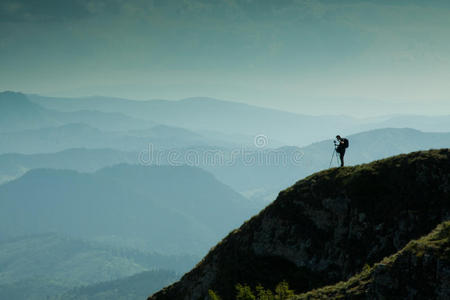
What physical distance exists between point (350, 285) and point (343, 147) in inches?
930

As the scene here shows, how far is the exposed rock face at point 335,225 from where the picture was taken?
3644cm

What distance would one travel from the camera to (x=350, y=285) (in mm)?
26297

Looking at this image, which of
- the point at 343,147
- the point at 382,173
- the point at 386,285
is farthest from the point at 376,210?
the point at 386,285

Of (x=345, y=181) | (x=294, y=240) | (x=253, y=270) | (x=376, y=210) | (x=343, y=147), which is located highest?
(x=343, y=147)

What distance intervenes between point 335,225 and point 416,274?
18954 mm

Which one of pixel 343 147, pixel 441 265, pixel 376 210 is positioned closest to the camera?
pixel 441 265

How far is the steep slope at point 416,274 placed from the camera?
2125cm

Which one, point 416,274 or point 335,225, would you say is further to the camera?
point 335,225

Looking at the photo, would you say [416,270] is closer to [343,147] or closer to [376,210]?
[376,210]

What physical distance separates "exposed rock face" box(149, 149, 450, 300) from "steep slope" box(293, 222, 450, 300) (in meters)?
12.5

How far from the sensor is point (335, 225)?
41.1 metres

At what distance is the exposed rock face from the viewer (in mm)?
36438

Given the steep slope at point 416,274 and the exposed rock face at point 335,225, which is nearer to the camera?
the steep slope at point 416,274

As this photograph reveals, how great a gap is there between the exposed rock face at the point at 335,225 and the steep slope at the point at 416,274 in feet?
40.9
